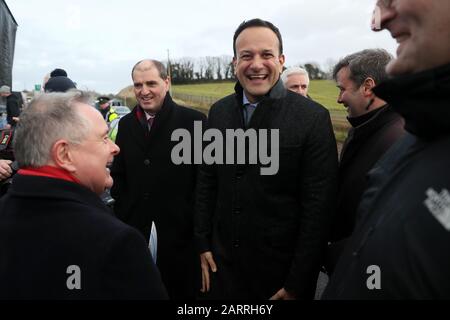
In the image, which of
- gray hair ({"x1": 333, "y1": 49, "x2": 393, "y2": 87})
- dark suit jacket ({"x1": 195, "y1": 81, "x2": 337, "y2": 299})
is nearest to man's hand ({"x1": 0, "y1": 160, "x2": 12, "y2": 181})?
dark suit jacket ({"x1": 195, "y1": 81, "x2": 337, "y2": 299})

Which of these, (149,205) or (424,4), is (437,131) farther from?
(149,205)

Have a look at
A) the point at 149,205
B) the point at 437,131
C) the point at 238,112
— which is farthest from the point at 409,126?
the point at 149,205

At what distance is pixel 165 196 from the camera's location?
10.6 ft

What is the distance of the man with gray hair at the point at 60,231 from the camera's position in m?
1.36

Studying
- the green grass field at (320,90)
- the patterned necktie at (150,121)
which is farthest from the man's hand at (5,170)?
the green grass field at (320,90)

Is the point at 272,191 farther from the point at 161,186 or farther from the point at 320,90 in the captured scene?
the point at 320,90

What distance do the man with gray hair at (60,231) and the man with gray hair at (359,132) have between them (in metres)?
1.33

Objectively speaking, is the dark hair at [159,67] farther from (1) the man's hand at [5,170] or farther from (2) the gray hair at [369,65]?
(2) the gray hair at [369,65]

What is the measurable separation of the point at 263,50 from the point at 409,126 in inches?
55.4

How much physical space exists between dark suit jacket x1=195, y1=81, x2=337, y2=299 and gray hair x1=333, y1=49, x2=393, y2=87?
710mm

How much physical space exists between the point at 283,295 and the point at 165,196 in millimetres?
1446

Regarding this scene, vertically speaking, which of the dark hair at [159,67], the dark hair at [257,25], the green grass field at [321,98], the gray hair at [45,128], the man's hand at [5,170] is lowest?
the man's hand at [5,170]
